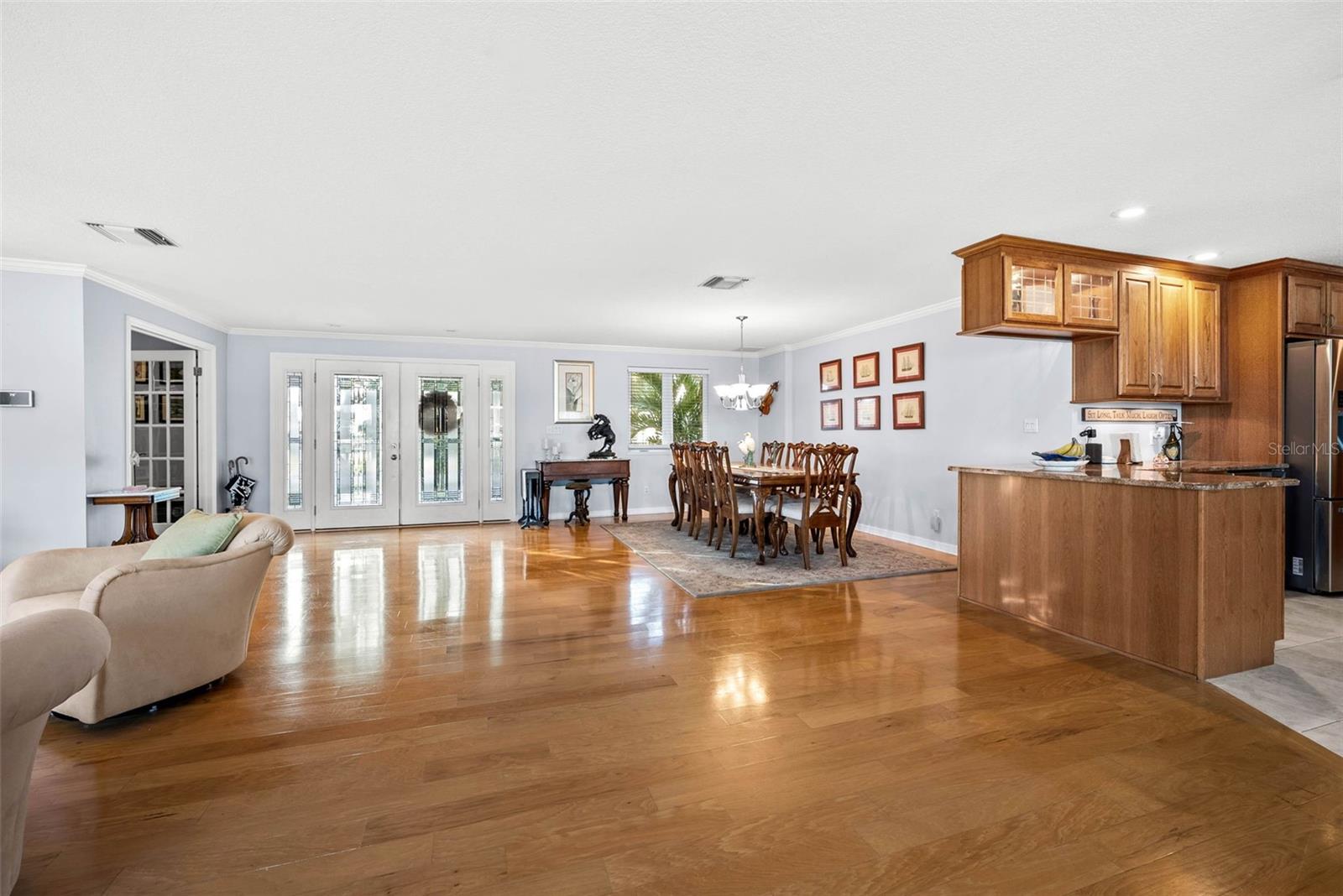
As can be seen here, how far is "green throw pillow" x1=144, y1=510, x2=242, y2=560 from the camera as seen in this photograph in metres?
2.62

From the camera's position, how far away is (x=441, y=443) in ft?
24.5

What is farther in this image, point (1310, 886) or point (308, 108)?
point (308, 108)

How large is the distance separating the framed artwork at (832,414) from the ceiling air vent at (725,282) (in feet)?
9.28

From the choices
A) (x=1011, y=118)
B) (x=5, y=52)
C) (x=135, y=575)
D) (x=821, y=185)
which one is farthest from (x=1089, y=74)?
(x=135, y=575)

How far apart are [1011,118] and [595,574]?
378 cm

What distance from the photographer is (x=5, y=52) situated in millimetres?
1876

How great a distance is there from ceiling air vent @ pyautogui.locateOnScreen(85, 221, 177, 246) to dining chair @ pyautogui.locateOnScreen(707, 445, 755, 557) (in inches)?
159

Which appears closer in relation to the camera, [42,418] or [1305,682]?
[1305,682]

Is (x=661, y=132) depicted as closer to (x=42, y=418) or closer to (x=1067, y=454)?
(x=1067, y=454)

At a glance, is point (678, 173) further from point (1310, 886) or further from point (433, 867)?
point (1310, 886)

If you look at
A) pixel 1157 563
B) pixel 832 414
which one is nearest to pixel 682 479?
pixel 832 414

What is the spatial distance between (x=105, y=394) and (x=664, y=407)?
5.61 m

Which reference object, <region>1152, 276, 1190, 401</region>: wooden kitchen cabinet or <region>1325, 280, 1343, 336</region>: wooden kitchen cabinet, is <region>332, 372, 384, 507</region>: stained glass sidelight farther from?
<region>1325, 280, 1343, 336</region>: wooden kitchen cabinet

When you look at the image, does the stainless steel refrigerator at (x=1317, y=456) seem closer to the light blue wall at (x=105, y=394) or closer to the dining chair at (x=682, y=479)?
the dining chair at (x=682, y=479)
